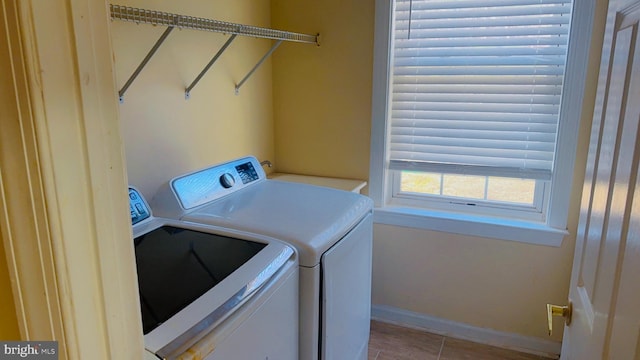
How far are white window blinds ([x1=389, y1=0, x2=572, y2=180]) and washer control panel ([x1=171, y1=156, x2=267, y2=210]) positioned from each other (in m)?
0.86

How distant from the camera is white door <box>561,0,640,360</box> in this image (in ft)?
2.20

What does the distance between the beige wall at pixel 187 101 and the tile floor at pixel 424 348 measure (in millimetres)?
1245

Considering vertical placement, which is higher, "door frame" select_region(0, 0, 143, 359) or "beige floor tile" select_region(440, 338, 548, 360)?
"door frame" select_region(0, 0, 143, 359)

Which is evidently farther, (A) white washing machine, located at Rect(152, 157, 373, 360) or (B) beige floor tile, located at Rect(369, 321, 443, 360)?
(B) beige floor tile, located at Rect(369, 321, 443, 360)

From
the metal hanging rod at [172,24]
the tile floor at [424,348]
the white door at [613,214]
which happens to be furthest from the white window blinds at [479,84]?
the white door at [613,214]

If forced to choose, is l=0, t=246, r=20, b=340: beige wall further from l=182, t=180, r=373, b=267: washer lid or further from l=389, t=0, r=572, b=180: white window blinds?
l=389, t=0, r=572, b=180: white window blinds

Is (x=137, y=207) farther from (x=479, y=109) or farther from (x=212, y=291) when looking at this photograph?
(x=479, y=109)

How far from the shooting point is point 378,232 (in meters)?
2.42

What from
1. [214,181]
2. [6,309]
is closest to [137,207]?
[214,181]

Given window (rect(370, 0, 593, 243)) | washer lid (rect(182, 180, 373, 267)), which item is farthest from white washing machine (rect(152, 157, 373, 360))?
window (rect(370, 0, 593, 243))

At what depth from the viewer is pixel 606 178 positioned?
0.85 m

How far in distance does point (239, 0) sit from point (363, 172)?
1.10 metres

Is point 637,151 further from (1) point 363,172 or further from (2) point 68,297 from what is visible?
(1) point 363,172

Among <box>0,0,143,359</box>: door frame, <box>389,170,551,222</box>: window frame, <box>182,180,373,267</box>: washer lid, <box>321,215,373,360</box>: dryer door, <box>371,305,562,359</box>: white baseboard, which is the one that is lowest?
<box>371,305,562,359</box>: white baseboard
